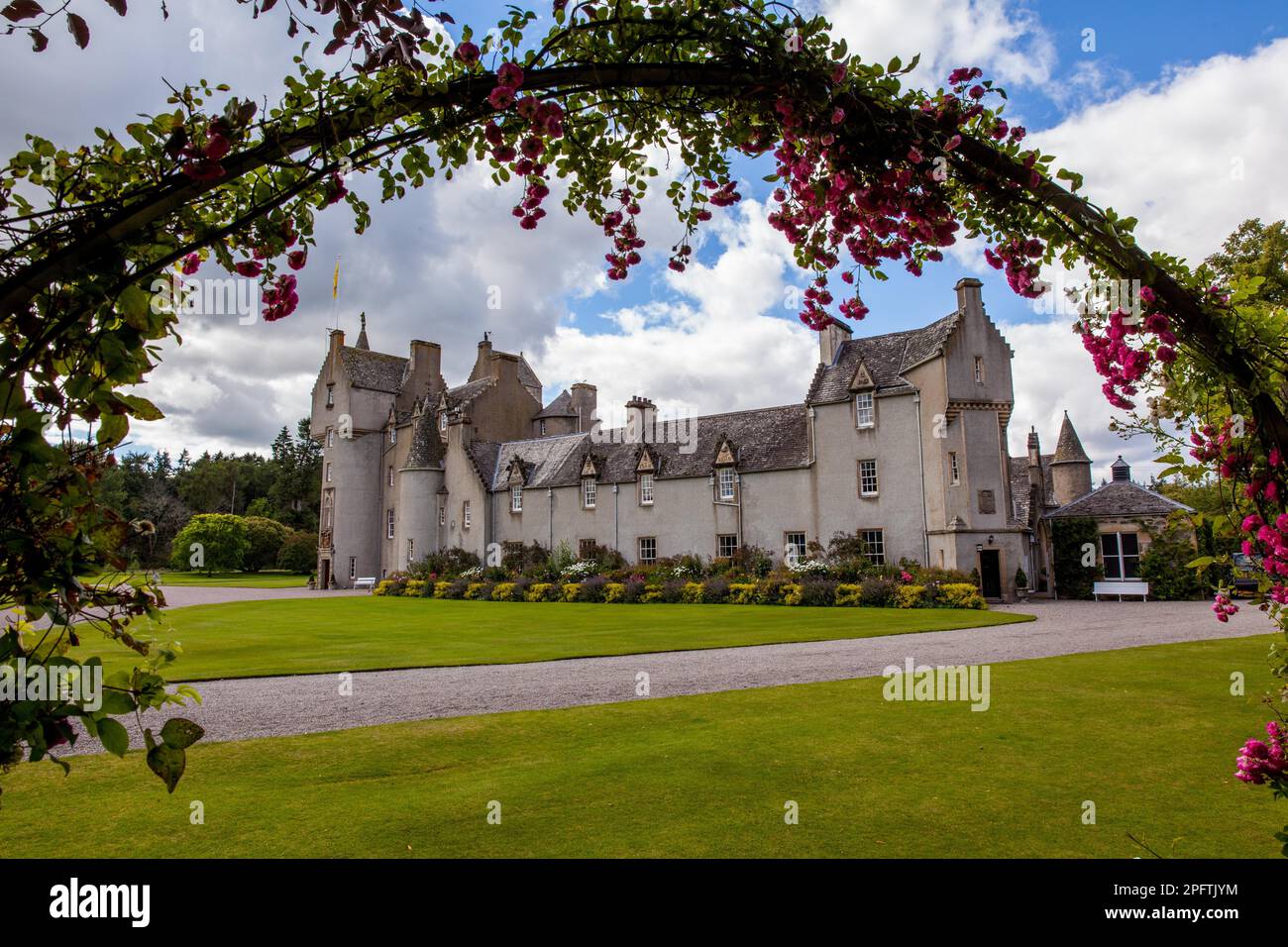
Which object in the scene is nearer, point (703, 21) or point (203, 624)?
point (703, 21)

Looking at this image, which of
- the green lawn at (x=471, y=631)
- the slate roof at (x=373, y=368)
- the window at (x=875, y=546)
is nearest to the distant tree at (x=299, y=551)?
the slate roof at (x=373, y=368)

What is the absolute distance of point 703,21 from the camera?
3.18 meters

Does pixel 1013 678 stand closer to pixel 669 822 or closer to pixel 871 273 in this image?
pixel 669 822

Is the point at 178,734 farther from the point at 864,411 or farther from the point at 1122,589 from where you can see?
the point at 1122,589

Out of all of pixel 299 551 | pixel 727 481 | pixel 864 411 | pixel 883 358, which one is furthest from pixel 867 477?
pixel 299 551

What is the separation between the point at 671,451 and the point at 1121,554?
21746mm

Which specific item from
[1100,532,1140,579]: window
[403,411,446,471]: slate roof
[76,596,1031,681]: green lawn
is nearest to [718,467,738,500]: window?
[76,596,1031,681]: green lawn

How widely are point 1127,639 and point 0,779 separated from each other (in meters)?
19.2

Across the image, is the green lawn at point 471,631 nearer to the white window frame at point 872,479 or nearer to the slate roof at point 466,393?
the white window frame at point 872,479

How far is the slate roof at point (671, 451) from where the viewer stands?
3809cm

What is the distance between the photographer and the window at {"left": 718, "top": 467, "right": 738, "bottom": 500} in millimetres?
38625

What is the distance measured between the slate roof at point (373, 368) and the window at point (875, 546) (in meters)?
34.9

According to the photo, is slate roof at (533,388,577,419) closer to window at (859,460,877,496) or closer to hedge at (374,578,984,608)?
hedge at (374,578,984,608)

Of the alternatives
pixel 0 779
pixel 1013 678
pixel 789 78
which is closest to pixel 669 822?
pixel 789 78
